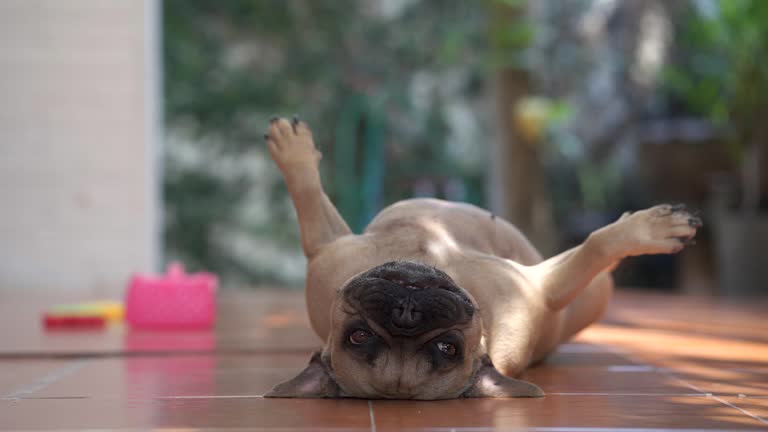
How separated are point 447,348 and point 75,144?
5.64 metres

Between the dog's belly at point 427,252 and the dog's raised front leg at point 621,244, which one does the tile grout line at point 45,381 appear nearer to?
the dog's belly at point 427,252

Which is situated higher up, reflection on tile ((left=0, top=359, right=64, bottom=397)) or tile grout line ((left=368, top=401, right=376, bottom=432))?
reflection on tile ((left=0, top=359, right=64, bottom=397))

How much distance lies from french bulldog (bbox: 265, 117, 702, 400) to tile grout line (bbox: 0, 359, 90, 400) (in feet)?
2.11

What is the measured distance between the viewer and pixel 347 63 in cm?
1140

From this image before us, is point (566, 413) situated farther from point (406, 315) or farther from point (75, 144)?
point (75, 144)

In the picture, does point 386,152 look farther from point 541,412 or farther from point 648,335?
point 541,412

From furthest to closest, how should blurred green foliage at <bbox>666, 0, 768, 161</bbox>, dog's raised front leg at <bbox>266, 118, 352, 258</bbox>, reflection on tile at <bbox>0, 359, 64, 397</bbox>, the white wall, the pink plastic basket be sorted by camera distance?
1. blurred green foliage at <bbox>666, 0, 768, 161</bbox>
2. the white wall
3. the pink plastic basket
4. dog's raised front leg at <bbox>266, 118, 352, 258</bbox>
5. reflection on tile at <bbox>0, 359, 64, 397</bbox>

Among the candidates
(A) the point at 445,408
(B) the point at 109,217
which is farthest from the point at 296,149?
(B) the point at 109,217

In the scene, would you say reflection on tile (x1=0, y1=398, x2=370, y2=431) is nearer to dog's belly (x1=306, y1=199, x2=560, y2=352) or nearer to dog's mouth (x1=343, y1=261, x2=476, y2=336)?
dog's mouth (x1=343, y1=261, x2=476, y2=336)

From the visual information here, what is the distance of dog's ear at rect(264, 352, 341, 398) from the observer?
2057 millimetres

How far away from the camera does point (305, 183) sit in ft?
8.61

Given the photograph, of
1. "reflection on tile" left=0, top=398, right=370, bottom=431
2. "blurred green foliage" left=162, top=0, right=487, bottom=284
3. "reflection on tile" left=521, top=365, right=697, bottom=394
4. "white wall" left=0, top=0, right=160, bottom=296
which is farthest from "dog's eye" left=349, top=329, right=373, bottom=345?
"blurred green foliage" left=162, top=0, right=487, bottom=284

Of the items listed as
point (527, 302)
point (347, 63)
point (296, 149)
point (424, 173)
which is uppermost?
point (347, 63)

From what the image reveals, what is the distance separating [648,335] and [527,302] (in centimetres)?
169
